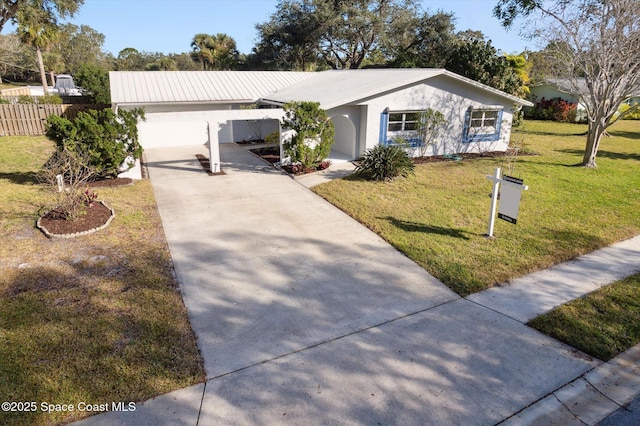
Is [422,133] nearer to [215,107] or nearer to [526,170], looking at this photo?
[526,170]

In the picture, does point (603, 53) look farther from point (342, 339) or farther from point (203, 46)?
point (203, 46)

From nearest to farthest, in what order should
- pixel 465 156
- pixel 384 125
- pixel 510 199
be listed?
pixel 510 199 < pixel 384 125 < pixel 465 156

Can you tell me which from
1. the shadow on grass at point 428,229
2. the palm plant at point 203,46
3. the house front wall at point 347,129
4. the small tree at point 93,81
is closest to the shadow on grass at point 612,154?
the house front wall at point 347,129

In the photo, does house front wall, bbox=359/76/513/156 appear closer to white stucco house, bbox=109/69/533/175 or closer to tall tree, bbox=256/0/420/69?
white stucco house, bbox=109/69/533/175

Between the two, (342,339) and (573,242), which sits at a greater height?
(573,242)

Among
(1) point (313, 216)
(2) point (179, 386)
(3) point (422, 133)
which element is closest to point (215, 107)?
(3) point (422, 133)

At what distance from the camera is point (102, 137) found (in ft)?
36.0

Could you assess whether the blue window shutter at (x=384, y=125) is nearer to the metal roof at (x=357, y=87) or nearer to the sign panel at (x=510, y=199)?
the metal roof at (x=357, y=87)

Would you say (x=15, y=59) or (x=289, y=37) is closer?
(x=289, y=37)

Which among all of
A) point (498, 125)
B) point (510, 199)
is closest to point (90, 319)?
point (510, 199)

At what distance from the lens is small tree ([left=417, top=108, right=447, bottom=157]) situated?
15.0 m

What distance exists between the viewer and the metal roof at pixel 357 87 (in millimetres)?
13570

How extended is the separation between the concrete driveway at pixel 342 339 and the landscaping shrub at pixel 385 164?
397cm

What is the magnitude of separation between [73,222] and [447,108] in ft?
44.3
